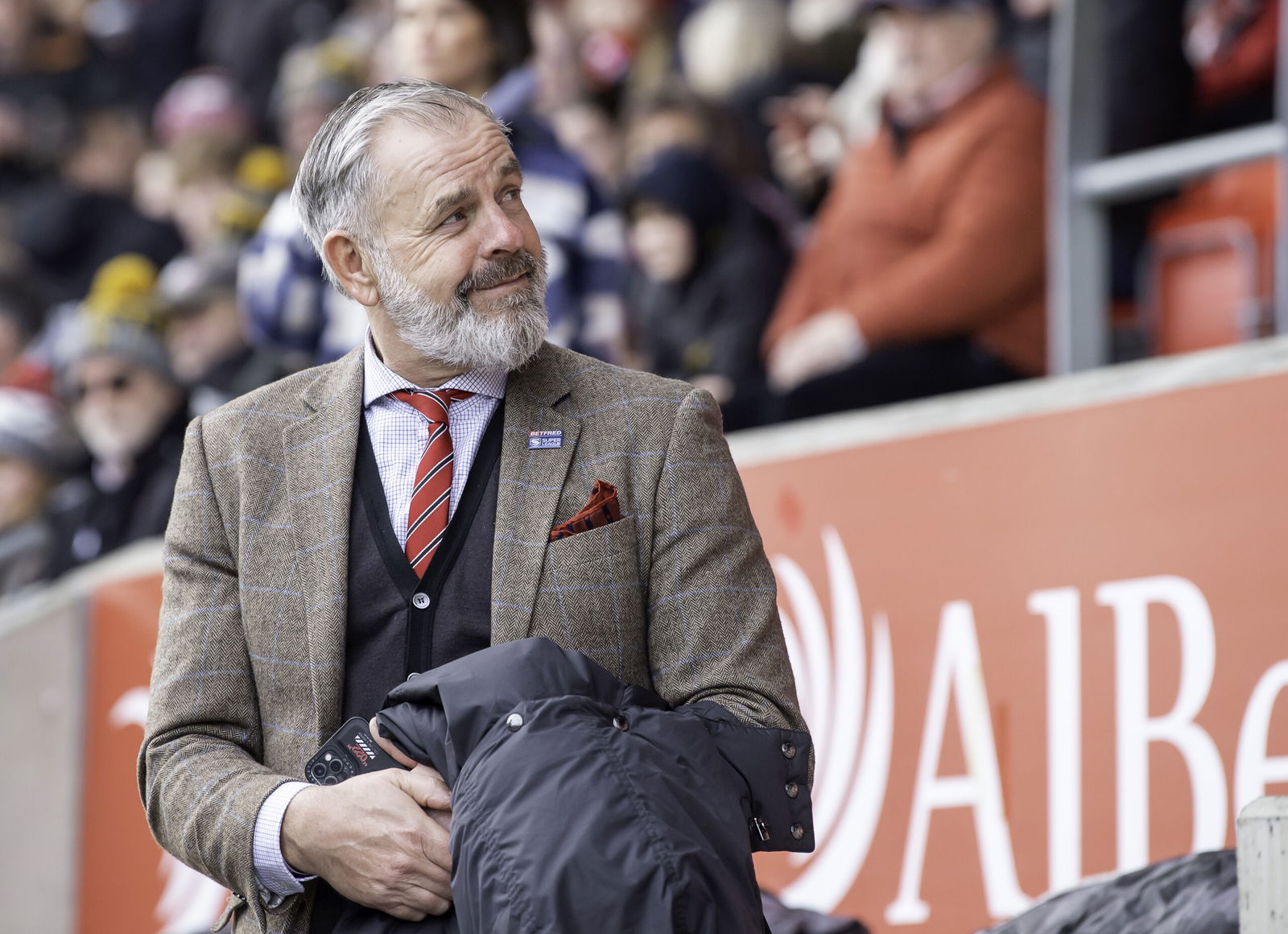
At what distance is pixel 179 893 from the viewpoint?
4914 mm

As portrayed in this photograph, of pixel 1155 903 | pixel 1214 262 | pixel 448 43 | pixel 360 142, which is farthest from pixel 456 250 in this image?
pixel 1214 262

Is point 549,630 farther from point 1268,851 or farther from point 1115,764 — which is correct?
point 1115,764

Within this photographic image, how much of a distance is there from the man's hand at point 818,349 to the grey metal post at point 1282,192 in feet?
3.54

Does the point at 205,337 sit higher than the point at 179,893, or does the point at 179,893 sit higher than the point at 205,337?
the point at 205,337

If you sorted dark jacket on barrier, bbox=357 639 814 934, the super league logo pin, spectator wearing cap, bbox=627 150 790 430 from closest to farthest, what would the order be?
dark jacket on barrier, bbox=357 639 814 934 < the super league logo pin < spectator wearing cap, bbox=627 150 790 430

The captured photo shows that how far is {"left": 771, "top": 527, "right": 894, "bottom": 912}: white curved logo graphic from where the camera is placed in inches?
138

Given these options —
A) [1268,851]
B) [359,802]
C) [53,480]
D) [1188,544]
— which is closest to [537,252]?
[359,802]

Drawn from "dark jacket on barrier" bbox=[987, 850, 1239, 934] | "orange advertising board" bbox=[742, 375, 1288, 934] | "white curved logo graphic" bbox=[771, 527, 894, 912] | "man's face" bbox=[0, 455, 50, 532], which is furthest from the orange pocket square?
"man's face" bbox=[0, 455, 50, 532]

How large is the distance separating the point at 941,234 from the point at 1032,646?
1.57m

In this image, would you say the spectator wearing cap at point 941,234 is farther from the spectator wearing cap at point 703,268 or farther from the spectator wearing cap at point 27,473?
the spectator wearing cap at point 27,473

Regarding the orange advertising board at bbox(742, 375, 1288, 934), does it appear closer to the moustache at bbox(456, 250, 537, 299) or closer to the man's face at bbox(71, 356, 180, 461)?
the moustache at bbox(456, 250, 537, 299)

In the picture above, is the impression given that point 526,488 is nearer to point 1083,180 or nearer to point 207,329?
point 1083,180

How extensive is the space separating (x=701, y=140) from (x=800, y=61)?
39 centimetres

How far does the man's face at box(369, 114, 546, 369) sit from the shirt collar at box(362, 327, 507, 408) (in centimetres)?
6
